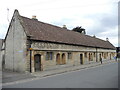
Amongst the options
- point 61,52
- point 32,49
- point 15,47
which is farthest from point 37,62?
point 61,52

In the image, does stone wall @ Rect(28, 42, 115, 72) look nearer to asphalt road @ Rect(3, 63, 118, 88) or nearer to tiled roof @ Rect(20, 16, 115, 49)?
tiled roof @ Rect(20, 16, 115, 49)

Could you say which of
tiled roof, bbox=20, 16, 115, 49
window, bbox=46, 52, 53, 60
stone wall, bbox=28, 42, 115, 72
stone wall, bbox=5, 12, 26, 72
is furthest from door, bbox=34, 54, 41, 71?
tiled roof, bbox=20, 16, 115, 49

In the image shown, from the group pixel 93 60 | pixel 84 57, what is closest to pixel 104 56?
pixel 93 60

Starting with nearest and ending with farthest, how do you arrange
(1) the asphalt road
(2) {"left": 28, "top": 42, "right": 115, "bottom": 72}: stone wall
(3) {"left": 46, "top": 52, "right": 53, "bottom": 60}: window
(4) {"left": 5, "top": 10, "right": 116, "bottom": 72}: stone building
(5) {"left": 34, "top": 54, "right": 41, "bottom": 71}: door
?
(1) the asphalt road < (4) {"left": 5, "top": 10, "right": 116, "bottom": 72}: stone building < (2) {"left": 28, "top": 42, "right": 115, "bottom": 72}: stone wall < (5) {"left": 34, "top": 54, "right": 41, "bottom": 71}: door < (3) {"left": 46, "top": 52, "right": 53, "bottom": 60}: window

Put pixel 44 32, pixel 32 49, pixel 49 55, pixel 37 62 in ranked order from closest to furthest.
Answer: pixel 32 49 → pixel 37 62 → pixel 49 55 → pixel 44 32

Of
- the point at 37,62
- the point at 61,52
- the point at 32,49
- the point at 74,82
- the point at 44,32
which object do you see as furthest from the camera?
the point at 61,52

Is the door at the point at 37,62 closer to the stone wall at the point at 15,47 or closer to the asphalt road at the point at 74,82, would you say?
the stone wall at the point at 15,47

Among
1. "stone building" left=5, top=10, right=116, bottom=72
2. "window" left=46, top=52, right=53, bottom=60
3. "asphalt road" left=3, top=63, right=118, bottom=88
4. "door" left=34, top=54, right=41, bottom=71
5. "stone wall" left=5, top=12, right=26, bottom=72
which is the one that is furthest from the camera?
"window" left=46, top=52, right=53, bottom=60

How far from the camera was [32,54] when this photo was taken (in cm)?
1359

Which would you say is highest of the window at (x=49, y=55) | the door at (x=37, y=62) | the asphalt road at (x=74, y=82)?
the window at (x=49, y=55)

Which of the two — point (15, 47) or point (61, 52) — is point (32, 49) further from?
point (61, 52)

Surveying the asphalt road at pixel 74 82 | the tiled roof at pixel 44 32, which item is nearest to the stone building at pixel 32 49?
the tiled roof at pixel 44 32

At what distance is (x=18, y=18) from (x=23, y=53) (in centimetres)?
462

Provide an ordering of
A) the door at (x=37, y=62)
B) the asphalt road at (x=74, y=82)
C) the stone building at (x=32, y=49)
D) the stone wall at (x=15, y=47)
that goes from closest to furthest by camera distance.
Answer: the asphalt road at (x=74, y=82) → the stone building at (x=32, y=49) → the stone wall at (x=15, y=47) → the door at (x=37, y=62)
